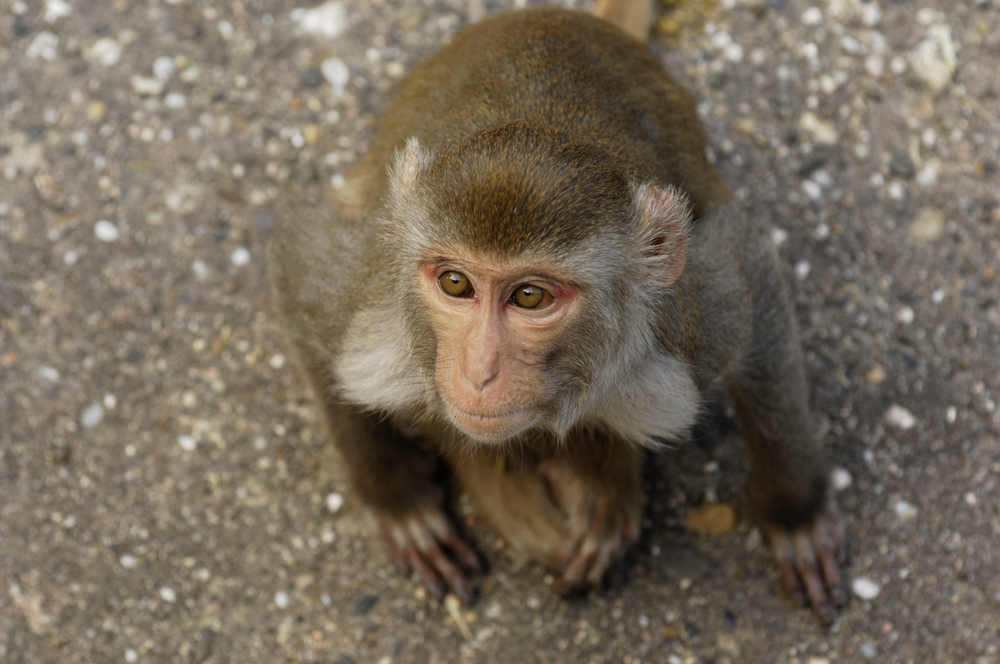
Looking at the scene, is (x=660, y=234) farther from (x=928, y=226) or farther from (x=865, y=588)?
(x=928, y=226)

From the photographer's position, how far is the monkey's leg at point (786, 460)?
12.6 feet

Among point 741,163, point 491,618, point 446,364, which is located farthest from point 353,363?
point 741,163

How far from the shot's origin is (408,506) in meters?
4.49

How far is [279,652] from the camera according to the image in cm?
440

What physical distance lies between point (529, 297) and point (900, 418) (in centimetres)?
248

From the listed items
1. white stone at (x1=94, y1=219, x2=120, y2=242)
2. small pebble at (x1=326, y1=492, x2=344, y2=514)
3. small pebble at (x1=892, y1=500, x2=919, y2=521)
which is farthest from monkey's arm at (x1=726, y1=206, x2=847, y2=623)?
white stone at (x1=94, y1=219, x2=120, y2=242)

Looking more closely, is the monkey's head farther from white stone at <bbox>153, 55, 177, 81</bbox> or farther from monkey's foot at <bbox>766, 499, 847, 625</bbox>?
white stone at <bbox>153, 55, 177, 81</bbox>

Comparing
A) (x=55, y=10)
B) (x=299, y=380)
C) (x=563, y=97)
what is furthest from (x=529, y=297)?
(x=55, y=10)

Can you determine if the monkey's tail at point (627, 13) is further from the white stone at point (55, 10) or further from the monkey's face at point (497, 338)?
the white stone at point (55, 10)

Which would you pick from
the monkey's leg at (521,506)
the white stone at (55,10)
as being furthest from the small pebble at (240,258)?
the white stone at (55,10)

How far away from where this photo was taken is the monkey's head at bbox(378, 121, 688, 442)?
291 centimetres

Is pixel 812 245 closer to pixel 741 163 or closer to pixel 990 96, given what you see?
pixel 741 163

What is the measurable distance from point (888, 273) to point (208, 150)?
11.4 ft

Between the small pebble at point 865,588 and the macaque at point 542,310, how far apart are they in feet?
0.35
